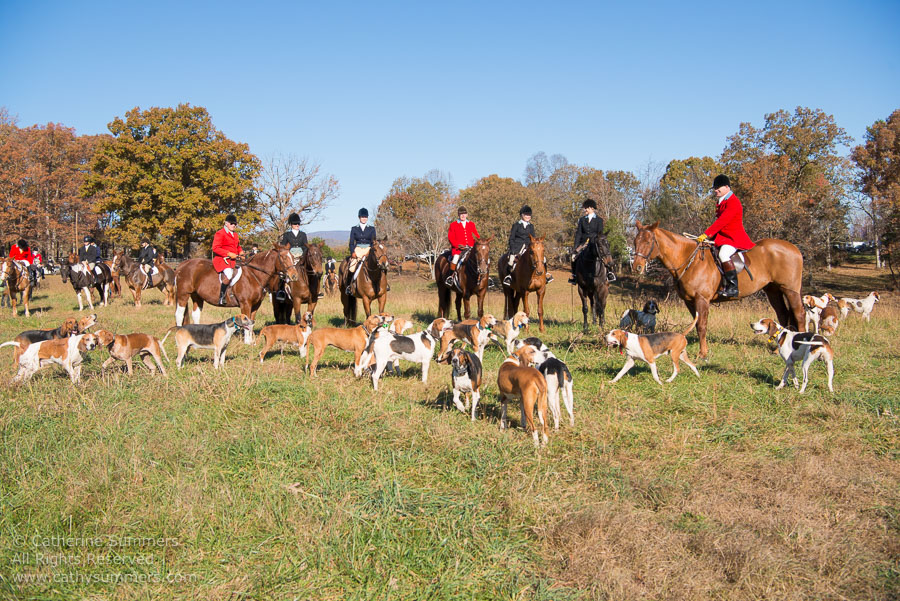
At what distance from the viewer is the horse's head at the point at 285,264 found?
11.5 meters

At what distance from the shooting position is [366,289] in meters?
12.5

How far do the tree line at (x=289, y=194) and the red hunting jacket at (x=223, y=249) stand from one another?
77.7 feet

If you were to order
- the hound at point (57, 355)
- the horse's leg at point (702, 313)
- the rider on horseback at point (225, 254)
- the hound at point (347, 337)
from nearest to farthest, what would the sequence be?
the hound at point (57, 355) < the hound at point (347, 337) < the horse's leg at point (702, 313) < the rider on horseback at point (225, 254)

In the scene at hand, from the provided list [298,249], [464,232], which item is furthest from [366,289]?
[464,232]

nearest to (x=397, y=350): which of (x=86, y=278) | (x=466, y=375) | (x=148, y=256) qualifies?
(x=466, y=375)

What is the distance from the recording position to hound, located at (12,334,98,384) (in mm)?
7523

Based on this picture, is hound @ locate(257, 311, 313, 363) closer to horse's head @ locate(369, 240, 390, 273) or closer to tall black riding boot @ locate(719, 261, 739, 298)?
horse's head @ locate(369, 240, 390, 273)

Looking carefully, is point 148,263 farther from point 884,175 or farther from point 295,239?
point 884,175

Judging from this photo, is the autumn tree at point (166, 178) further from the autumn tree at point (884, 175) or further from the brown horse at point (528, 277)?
the autumn tree at point (884, 175)

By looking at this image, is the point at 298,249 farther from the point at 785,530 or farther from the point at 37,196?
the point at 37,196

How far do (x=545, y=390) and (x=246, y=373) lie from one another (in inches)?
158

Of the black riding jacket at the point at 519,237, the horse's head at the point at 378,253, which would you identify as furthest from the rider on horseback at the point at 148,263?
the black riding jacket at the point at 519,237

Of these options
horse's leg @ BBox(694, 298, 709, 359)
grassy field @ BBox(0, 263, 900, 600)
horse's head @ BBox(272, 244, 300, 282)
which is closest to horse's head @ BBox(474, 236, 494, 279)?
horse's head @ BBox(272, 244, 300, 282)

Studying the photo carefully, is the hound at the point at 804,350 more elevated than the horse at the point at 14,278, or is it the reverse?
the horse at the point at 14,278
